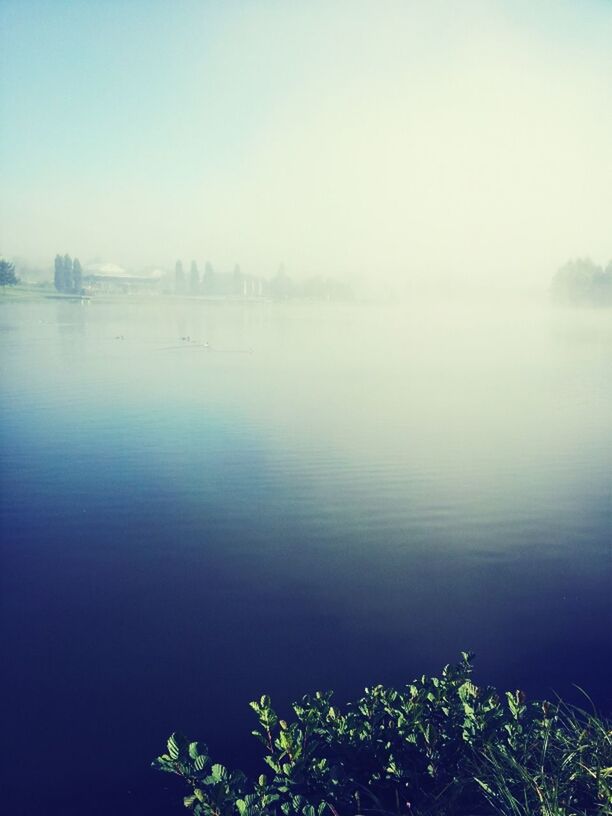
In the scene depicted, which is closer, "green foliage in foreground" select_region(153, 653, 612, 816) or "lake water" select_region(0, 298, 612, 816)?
"green foliage in foreground" select_region(153, 653, 612, 816)

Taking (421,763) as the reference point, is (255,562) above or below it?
below

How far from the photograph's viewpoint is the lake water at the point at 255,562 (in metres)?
4.14

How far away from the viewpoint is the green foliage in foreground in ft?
8.94

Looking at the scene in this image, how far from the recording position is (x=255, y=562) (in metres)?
6.15

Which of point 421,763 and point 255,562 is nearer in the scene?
point 421,763

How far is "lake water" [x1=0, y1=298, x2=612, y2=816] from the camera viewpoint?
4.14m

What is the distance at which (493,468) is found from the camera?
385 inches

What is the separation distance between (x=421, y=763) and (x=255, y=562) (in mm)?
3330

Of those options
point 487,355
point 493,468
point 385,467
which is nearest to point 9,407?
point 385,467

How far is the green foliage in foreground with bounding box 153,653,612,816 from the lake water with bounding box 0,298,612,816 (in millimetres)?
950

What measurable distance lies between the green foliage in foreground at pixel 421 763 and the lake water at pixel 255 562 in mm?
950

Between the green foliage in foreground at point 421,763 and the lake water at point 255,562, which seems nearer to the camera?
the green foliage in foreground at point 421,763

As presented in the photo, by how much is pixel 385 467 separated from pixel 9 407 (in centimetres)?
834

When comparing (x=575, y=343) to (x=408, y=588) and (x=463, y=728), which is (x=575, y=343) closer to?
(x=408, y=588)
